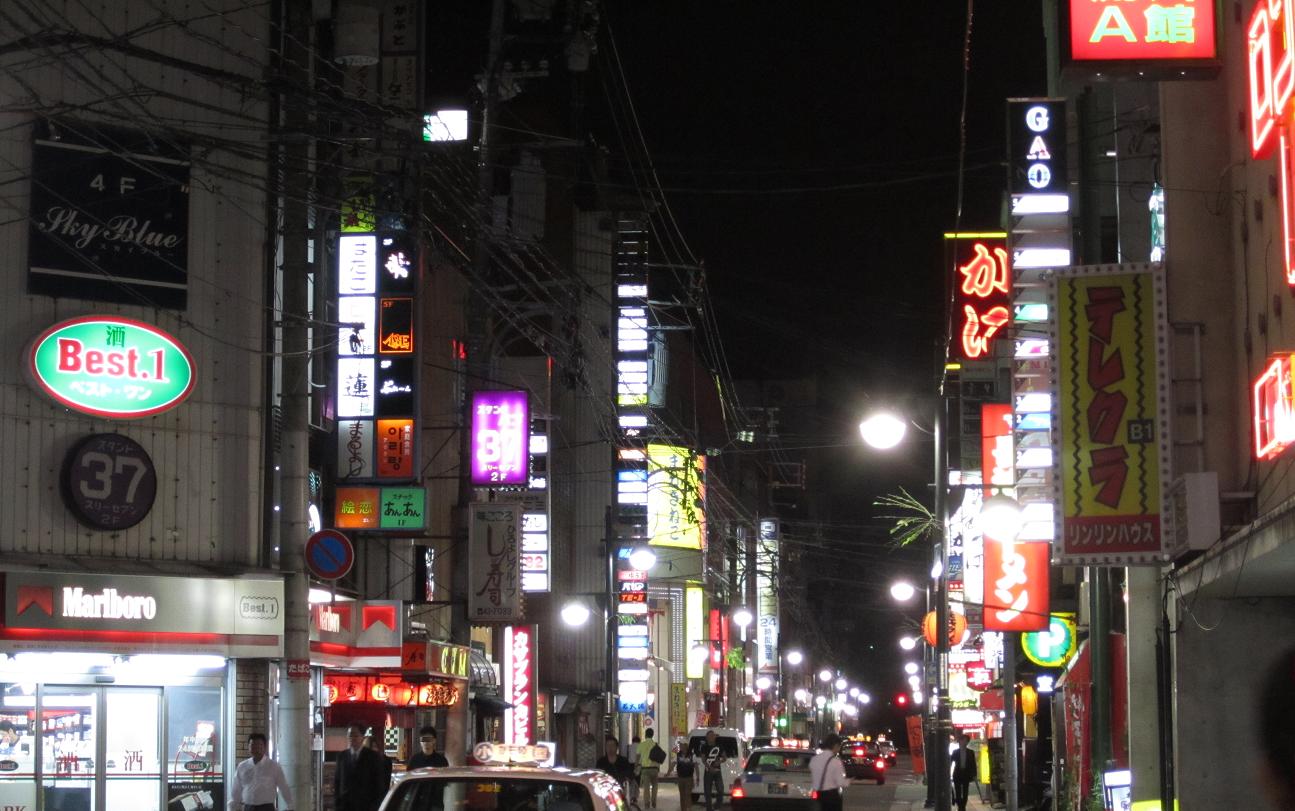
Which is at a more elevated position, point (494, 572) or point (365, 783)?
point (494, 572)

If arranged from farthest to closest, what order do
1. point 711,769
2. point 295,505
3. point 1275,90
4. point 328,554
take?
point 711,769 < point 328,554 < point 295,505 < point 1275,90

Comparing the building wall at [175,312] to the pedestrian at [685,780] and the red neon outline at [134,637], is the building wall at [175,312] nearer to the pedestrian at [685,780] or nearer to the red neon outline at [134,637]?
the red neon outline at [134,637]

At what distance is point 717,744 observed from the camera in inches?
1538

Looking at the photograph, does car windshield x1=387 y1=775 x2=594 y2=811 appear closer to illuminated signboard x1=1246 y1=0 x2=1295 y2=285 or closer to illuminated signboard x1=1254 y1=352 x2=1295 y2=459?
illuminated signboard x1=1254 y1=352 x2=1295 y2=459

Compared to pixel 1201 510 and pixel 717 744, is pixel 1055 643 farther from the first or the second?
pixel 1201 510

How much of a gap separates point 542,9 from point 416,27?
583cm

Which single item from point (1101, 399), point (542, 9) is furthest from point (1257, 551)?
point (542, 9)

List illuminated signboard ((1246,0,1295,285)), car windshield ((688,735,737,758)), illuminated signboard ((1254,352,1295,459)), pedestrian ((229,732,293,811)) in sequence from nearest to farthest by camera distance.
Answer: illuminated signboard ((1246,0,1295,285)), illuminated signboard ((1254,352,1295,459)), pedestrian ((229,732,293,811)), car windshield ((688,735,737,758))

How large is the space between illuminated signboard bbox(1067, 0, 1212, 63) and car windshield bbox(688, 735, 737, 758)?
83.8 ft

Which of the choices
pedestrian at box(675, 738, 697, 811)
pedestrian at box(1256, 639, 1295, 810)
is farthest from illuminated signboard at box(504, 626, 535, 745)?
pedestrian at box(1256, 639, 1295, 810)

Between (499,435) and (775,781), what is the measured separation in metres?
8.13

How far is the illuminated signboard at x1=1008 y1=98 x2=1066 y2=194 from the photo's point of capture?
1917cm

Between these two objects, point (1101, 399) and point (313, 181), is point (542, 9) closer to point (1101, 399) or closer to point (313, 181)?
point (313, 181)

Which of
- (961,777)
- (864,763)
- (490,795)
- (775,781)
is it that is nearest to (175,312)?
(490,795)
